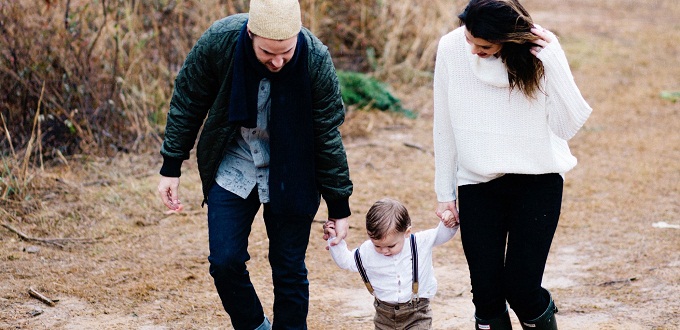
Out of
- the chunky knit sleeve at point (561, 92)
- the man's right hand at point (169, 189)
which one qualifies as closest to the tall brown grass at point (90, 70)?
the man's right hand at point (169, 189)

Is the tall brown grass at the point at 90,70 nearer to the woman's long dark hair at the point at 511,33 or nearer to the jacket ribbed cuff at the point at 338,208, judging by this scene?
the jacket ribbed cuff at the point at 338,208

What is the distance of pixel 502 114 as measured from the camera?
11.6ft

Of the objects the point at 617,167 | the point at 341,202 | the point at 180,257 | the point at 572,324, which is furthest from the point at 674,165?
the point at 341,202

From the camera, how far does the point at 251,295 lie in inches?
153

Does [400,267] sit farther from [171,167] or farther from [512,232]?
[171,167]

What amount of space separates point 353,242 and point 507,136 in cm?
289

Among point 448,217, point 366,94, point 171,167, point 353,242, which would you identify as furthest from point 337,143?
point 366,94

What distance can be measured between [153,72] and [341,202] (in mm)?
4738

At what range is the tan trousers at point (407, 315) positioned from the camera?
4098 millimetres

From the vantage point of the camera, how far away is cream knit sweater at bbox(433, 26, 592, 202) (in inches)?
135

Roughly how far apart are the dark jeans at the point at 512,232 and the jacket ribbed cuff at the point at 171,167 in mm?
1204

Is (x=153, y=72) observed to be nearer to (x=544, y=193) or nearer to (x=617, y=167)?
(x=617, y=167)

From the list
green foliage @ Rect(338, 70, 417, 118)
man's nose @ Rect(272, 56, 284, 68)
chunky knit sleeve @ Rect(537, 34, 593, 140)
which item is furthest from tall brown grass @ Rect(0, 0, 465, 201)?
→ chunky knit sleeve @ Rect(537, 34, 593, 140)

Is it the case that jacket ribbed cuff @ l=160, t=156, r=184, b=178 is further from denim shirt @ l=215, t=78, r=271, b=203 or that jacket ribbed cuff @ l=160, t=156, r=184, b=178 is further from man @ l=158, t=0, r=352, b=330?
denim shirt @ l=215, t=78, r=271, b=203
